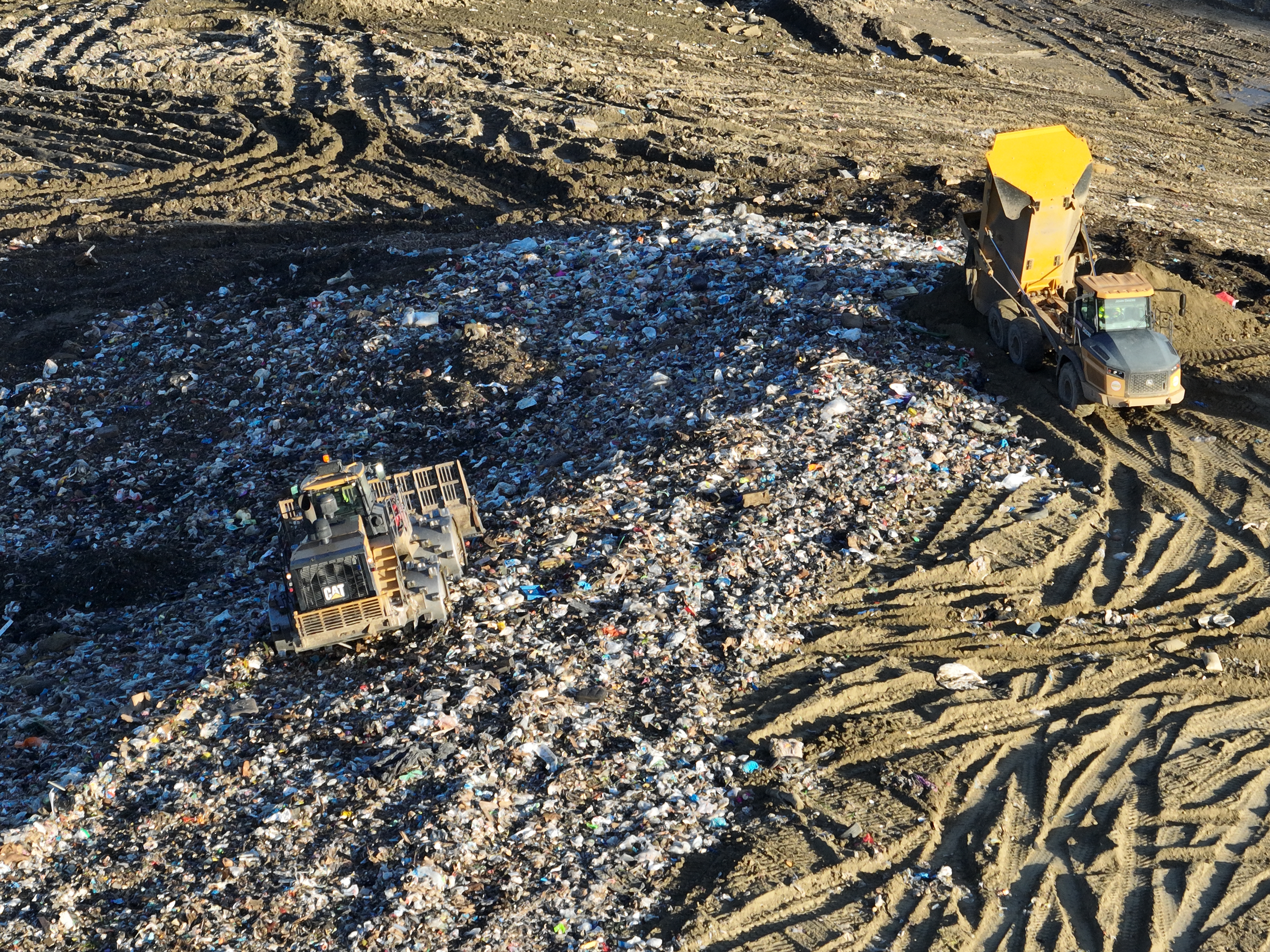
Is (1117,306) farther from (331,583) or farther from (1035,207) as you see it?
(331,583)

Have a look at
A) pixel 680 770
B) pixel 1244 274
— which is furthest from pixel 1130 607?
pixel 1244 274

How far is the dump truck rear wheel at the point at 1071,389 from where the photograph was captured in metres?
11.1

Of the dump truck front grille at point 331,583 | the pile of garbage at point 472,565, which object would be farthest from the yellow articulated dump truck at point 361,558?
the pile of garbage at point 472,565

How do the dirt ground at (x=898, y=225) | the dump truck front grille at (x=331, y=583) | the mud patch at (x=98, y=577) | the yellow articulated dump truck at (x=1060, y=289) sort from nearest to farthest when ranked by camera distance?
the dirt ground at (x=898, y=225)
the dump truck front grille at (x=331, y=583)
the mud patch at (x=98, y=577)
the yellow articulated dump truck at (x=1060, y=289)

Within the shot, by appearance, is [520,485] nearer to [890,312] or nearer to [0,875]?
[890,312]

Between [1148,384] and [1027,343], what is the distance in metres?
1.39

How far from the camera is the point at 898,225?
15.7 metres

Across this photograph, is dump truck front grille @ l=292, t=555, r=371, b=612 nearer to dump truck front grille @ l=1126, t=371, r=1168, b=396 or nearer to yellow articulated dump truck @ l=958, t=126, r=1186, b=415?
yellow articulated dump truck @ l=958, t=126, r=1186, b=415

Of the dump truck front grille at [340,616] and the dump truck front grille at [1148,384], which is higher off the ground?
the dump truck front grille at [1148,384]

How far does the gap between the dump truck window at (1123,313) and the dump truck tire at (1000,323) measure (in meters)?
1.08

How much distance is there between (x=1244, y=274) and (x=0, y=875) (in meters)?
14.1

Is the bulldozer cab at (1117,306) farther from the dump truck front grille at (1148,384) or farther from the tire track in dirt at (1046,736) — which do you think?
the tire track in dirt at (1046,736)

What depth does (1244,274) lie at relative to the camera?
14.2 m

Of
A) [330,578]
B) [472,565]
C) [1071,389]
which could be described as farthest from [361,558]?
[1071,389]
